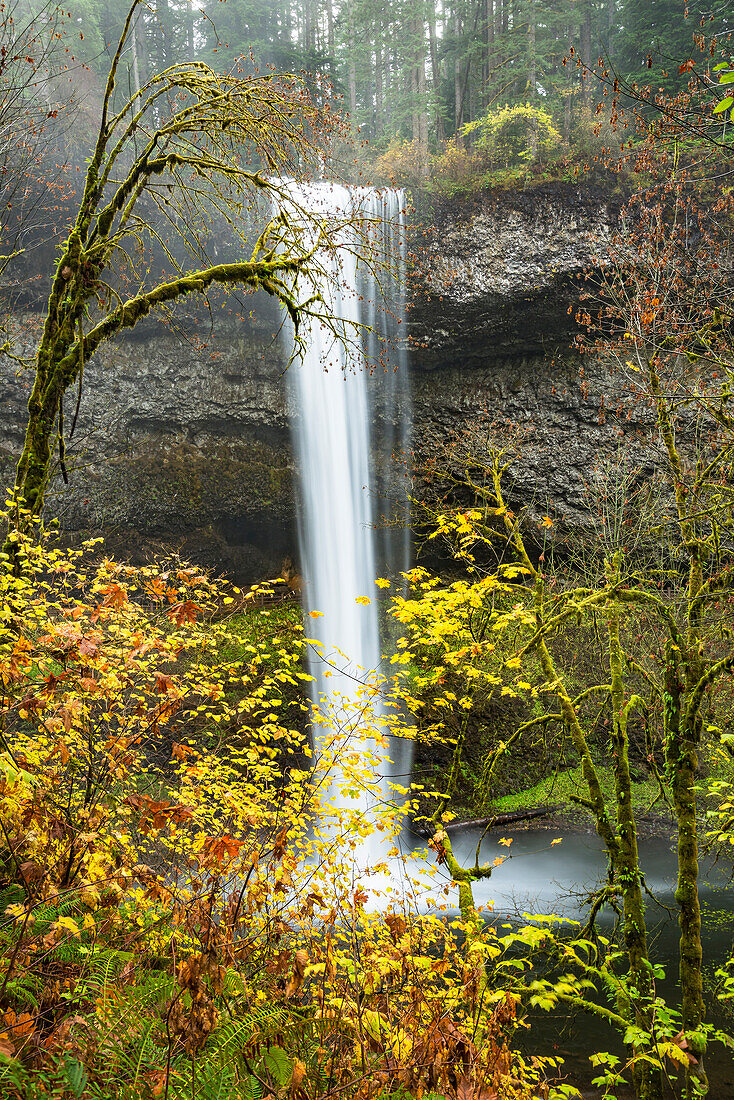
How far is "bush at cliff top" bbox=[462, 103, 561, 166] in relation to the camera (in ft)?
49.5

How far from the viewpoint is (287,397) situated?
1580 cm

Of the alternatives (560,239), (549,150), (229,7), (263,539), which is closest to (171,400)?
(263,539)

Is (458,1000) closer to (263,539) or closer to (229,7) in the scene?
(263,539)

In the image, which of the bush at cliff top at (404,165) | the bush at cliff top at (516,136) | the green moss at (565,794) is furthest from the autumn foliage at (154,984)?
the bush at cliff top at (516,136)

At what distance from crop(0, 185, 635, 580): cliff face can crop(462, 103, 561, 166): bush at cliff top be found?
148 centimetres

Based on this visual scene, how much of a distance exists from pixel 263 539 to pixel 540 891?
35.0 feet

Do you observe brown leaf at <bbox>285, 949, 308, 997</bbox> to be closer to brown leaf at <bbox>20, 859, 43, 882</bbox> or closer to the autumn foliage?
the autumn foliage

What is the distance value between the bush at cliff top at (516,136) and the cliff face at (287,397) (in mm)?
1479

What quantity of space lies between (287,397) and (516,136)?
8.65 meters

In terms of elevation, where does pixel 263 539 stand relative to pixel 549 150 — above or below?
below

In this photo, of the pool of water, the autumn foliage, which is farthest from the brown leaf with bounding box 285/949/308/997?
the pool of water

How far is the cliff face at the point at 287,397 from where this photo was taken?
14.4 metres

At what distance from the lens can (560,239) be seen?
561 inches

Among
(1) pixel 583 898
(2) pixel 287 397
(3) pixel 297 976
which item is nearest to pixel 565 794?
(1) pixel 583 898
